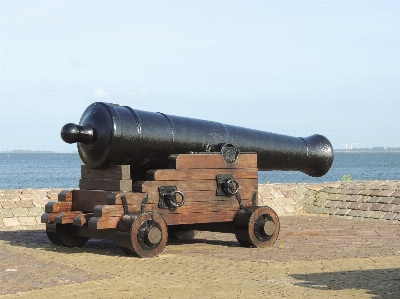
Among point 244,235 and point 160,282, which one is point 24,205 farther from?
point 160,282

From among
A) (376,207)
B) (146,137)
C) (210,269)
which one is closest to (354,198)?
(376,207)

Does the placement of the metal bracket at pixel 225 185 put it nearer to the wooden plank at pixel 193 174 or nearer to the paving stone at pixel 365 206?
the wooden plank at pixel 193 174

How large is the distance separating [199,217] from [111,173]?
1.19m

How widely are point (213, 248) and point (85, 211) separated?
1.61m

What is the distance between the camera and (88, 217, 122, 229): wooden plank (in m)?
8.30

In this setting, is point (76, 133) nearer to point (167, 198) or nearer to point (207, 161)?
point (167, 198)

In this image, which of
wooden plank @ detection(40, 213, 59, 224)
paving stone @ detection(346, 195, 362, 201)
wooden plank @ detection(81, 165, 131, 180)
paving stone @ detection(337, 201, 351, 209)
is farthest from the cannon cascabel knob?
paving stone @ detection(346, 195, 362, 201)

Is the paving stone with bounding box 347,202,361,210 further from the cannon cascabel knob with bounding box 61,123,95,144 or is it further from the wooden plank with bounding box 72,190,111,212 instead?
the cannon cascabel knob with bounding box 61,123,95,144

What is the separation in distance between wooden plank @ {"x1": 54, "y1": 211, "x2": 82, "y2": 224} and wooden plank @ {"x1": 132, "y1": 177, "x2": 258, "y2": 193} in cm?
87

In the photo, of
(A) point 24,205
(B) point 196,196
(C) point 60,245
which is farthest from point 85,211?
(A) point 24,205

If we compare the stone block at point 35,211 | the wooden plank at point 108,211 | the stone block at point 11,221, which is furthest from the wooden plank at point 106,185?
the stone block at point 35,211

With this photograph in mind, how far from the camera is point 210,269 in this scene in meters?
7.50

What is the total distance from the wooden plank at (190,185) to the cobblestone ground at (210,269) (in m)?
0.74

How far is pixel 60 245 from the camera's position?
948cm
